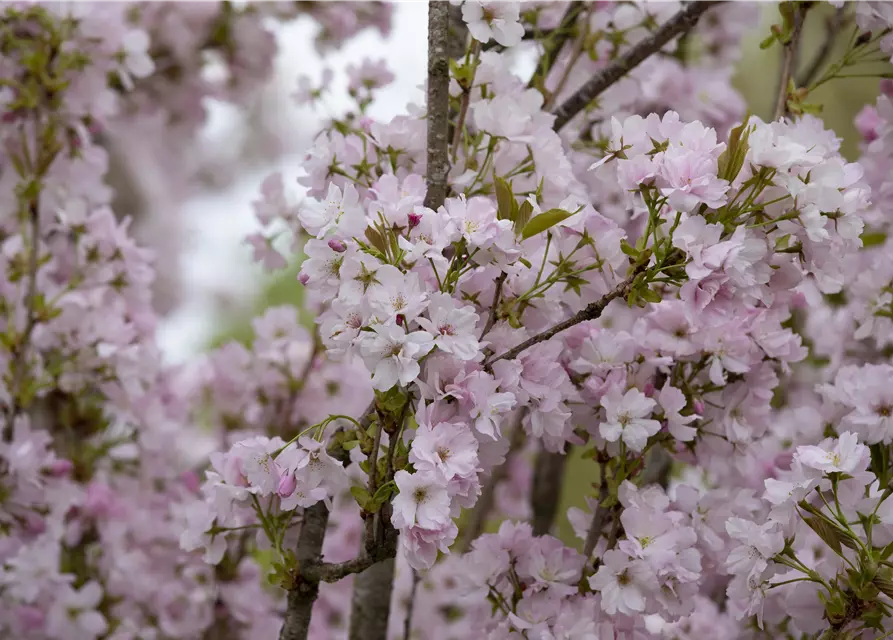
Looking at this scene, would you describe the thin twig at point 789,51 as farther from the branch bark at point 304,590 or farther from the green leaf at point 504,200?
the branch bark at point 304,590

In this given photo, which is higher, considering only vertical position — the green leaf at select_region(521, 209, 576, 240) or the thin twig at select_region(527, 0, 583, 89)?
the thin twig at select_region(527, 0, 583, 89)

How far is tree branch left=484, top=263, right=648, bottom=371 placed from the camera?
0.58 m

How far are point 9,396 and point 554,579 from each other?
2.08ft

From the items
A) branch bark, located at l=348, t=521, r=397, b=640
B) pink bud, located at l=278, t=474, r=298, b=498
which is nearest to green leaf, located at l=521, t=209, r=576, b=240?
pink bud, located at l=278, t=474, r=298, b=498

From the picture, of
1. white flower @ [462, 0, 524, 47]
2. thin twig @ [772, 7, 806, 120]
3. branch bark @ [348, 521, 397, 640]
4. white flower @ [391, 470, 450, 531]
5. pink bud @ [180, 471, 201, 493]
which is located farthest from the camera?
pink bud @ [180, 471, 201, 493]

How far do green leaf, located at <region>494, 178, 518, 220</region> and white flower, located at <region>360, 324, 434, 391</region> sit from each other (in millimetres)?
110

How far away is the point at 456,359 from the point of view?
57 cm

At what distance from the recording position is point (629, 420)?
639 mm

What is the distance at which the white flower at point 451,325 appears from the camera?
54 cm

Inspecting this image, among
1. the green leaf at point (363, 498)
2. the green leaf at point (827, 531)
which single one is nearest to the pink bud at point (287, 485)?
the green leaf at point (363, 498)

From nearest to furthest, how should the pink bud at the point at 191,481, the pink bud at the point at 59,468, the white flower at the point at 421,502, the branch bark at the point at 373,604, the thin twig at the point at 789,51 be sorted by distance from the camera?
1. the white flower at the point at 421,502
2. the thin twig at the point at 789,51
3. the branch bark at the point at 373,604
4. the pink bud at the point at 59,468
5. the pink bud at the point at 191,481

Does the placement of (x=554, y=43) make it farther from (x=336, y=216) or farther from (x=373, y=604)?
(x=373, y=604)

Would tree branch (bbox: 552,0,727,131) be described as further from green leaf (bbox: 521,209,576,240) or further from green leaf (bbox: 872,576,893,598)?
green leaf (bbox: 872,576,893,598)

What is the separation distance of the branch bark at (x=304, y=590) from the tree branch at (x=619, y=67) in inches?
16.0
